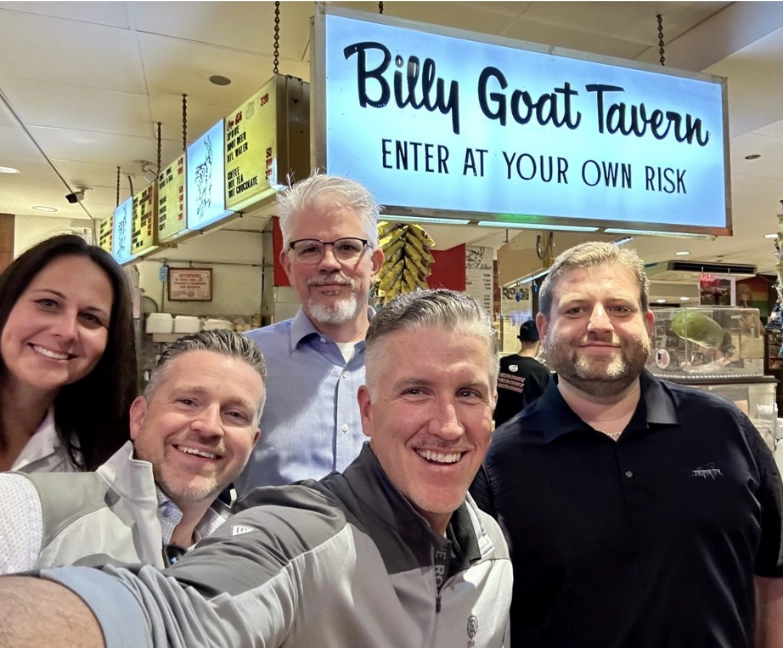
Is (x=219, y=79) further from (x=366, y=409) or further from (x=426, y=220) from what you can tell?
(x=366, y=409)

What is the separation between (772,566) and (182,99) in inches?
152

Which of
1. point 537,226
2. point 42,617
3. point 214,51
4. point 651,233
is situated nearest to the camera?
point 42,617

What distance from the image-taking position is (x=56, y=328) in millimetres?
1537

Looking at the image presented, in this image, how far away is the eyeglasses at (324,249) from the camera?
1729mm

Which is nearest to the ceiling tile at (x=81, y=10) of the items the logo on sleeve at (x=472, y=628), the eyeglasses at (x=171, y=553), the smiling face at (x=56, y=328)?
the smiling face at (x=56, y=328)

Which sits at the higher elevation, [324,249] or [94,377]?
[324,249]

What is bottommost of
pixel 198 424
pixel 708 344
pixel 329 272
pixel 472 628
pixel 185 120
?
pixel 472 628

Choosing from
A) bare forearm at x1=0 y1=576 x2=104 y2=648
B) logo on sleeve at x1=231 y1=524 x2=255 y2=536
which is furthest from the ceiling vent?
bare forearm at x1=0 y1=576 x2=104 y2=648

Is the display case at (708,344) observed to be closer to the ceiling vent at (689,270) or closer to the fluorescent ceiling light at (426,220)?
the fluorescent ceiling light at (426,220)

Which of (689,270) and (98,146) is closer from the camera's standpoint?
(98,146)

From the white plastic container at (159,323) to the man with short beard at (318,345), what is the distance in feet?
17.0

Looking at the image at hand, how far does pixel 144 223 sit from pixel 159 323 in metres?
2.32

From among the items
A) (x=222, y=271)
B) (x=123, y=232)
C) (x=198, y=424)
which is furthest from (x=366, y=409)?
(x=222, y=271)

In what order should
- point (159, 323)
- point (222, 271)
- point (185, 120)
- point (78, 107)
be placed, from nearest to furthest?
point (78, 107), point (185, 120), point (159, 323), point (222, 271)
